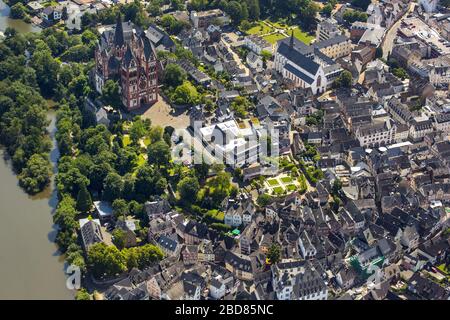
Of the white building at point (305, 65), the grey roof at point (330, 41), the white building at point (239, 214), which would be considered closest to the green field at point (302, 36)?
the grey roof at point (330, 41)

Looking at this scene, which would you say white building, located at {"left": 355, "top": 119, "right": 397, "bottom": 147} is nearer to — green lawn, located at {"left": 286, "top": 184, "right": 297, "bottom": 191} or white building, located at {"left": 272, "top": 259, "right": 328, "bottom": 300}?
green lawn, located at {"left": 286, "top": 184, "right": 297, "bottom": 191}

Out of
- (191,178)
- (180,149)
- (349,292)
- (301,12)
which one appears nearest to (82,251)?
(191,178)

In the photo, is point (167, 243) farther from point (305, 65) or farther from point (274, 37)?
point (274, 37)

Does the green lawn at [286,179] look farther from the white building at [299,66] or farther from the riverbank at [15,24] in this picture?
the riverbank at [15,24]

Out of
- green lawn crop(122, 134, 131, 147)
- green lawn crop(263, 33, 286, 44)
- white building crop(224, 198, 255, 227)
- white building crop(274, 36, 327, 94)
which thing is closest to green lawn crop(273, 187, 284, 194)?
white building crop(224, 198, 255, 227)

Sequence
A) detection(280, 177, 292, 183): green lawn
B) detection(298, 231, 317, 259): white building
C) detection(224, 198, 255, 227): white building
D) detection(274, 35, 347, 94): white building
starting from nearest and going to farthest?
detection(298, 231, 317, 259): white building < detection(224, 198, 255, 227): white building < detection(280, 177, 292, 183): green lawn < detection(274, 35, 347, 94): white building

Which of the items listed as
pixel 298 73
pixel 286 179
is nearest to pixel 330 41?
pixel 298 73
